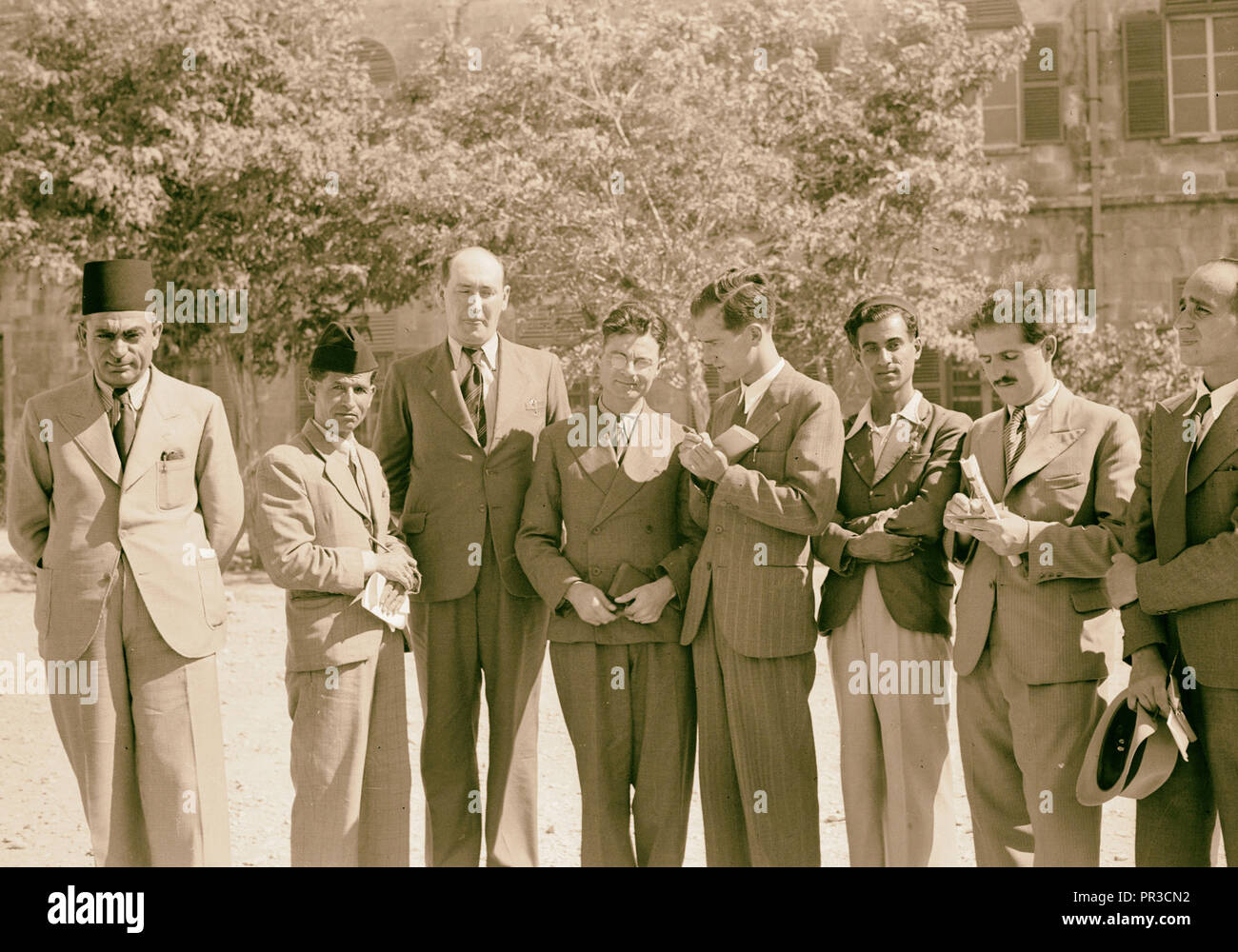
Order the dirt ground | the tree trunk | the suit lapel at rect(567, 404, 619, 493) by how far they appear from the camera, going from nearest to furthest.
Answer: the suit lapel at rect(567, 404, 619, 493) < the dirt ground < the tree trunk

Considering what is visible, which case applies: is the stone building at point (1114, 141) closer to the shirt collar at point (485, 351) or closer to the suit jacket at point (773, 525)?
the shirt collar at point (485, 351)

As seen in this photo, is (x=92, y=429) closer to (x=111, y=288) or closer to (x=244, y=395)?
(x=111, y=288)

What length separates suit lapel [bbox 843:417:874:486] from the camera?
177 inches

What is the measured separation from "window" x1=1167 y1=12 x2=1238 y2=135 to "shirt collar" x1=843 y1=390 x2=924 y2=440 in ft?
46.8

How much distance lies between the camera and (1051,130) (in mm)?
16781

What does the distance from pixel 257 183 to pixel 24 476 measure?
9747 mm

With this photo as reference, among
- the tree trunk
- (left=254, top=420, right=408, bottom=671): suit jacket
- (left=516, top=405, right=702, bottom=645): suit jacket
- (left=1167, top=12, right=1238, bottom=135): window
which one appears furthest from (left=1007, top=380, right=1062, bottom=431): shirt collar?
(left=1167, top=12, right=1238, bottom=135): window

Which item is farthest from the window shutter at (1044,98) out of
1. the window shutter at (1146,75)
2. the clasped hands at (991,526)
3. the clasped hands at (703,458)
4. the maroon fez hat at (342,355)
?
the maroon fez hat at (342,355)

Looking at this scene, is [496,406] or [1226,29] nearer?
[496,406]

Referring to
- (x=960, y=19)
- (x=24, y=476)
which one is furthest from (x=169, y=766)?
(x=960, y=19)

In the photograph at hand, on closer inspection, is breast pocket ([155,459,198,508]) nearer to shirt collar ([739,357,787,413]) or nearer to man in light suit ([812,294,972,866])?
shirt collar ([739,357,787,413])

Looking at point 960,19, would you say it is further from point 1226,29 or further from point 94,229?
point 94,229

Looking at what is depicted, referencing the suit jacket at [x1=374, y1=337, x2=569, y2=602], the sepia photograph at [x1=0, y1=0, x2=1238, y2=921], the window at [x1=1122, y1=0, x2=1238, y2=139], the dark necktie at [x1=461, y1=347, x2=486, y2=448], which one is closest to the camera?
the sepia photograph at [x1=0, y1=0, x2=1238, y2=921]

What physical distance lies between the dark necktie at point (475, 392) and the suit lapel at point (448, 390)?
0.11ft
